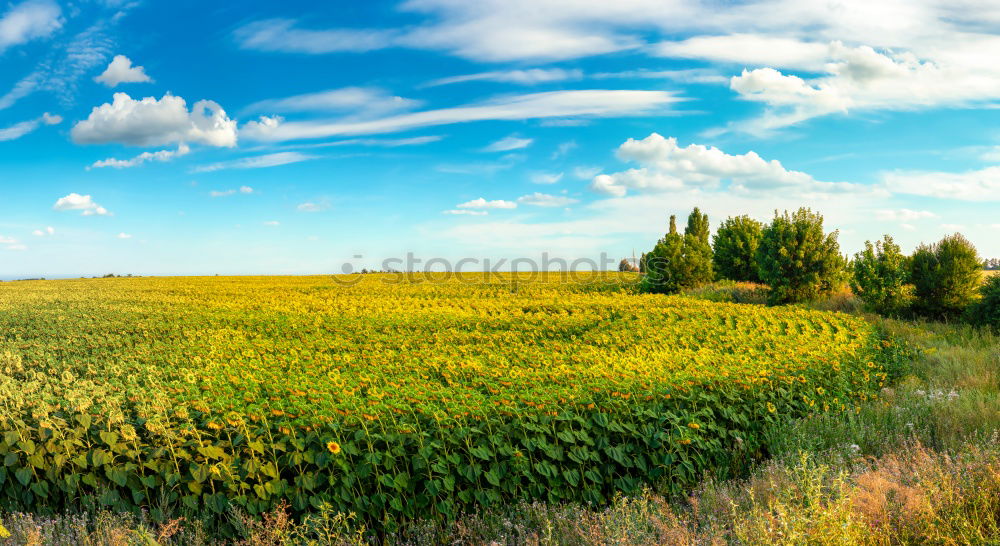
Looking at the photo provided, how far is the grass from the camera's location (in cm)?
328

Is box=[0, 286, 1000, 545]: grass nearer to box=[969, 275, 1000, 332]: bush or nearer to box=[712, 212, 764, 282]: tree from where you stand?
box=[969, 275, 1000, 332]: bush

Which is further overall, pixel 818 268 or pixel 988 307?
pixel 818 268

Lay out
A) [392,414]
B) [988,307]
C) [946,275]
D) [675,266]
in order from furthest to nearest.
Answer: [675,266] < [946,275] < [988,307] < [392,414]

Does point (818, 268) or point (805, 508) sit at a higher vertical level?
point (818, 268)

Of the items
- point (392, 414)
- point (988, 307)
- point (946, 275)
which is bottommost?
point (392, 414)

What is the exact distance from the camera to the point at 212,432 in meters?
5.01

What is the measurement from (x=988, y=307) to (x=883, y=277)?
2.65 metres

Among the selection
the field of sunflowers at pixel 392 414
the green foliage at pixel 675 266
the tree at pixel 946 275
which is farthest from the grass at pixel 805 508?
the green foliage at pixel 675 266

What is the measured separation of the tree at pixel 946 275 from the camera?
13.8 meters

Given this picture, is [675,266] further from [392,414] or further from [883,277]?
[392,414]

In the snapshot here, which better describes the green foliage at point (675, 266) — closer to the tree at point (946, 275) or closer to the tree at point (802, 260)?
the tree at point (802, 260)

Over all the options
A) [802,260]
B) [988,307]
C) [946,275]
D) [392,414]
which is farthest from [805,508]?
[802,260]

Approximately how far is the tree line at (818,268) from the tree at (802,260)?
0.03 metres

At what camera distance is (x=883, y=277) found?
49.0ft
